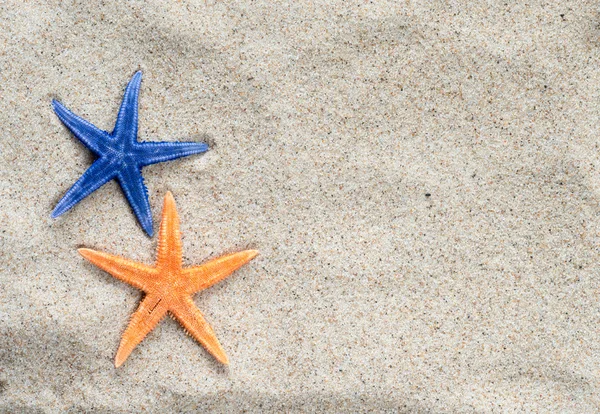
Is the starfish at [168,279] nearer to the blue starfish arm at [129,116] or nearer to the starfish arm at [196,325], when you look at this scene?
the starfish arm at [196,325]

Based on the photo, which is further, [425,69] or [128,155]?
[425,69]

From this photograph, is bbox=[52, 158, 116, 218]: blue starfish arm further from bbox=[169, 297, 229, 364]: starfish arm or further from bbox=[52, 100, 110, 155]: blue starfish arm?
bbox=[169, 297, 229, 364]: starfish arm

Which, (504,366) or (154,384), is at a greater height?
(504,366)

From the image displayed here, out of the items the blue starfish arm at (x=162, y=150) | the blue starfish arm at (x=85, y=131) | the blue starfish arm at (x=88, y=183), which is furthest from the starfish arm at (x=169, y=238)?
the blue starfish arm at (x=85, y=131)

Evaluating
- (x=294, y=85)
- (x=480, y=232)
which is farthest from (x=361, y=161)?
(x=480, y=232)

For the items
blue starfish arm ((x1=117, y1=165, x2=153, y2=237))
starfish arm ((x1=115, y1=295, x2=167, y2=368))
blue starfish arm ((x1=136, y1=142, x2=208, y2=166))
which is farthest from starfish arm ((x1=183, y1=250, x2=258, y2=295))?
blue starfish arm ((x1=136, y1=142, x2=208, y2=166))

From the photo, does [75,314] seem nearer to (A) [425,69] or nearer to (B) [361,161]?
(B) [361,161]

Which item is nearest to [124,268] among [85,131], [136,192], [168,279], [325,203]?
[168,279]
